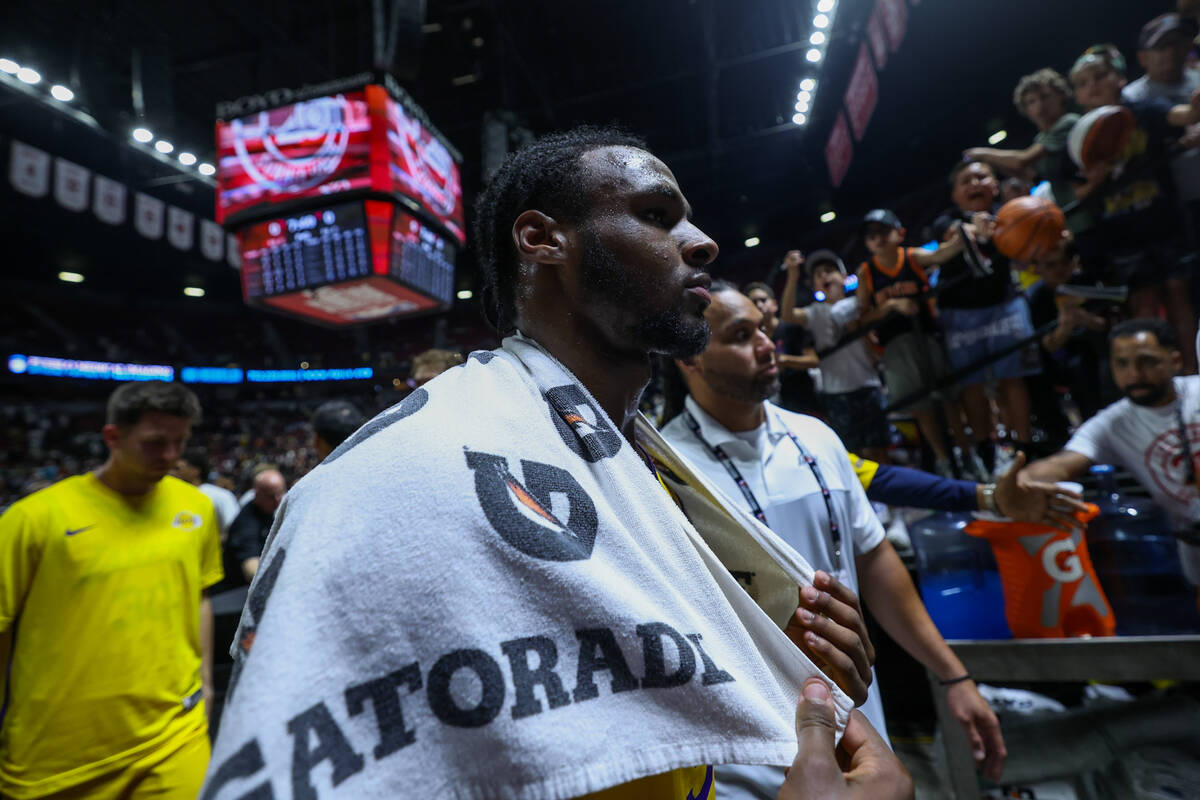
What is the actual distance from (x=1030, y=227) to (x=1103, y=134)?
1.93 ft

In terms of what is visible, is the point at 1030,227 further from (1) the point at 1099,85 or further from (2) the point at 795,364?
(2) the point at 795,364

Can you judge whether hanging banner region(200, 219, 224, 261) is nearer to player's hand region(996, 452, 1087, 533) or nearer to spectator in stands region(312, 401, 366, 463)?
spectator in stands region(312, 401, 366, 463)

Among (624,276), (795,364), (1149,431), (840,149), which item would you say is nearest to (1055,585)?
(1149,431)

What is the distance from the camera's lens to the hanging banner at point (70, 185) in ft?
34.1

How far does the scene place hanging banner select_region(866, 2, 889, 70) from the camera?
21.3 ft

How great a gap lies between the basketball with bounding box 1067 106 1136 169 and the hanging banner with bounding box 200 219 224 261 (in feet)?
53.1

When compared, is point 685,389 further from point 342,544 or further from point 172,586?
point 172,586

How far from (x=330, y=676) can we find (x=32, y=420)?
2823 centimetres

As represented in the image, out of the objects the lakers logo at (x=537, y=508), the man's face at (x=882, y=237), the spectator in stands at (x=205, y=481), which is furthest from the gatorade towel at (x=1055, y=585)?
the spectator in stands at (x=205, y=481)

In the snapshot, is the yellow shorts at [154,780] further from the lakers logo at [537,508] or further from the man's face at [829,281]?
the man's face at [829,281]

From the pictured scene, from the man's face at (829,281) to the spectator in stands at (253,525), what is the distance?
4687mm

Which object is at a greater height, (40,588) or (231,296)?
(231,296)

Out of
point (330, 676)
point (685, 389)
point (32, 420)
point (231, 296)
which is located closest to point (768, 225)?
point (685, 389)

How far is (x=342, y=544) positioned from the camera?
0.65 m
